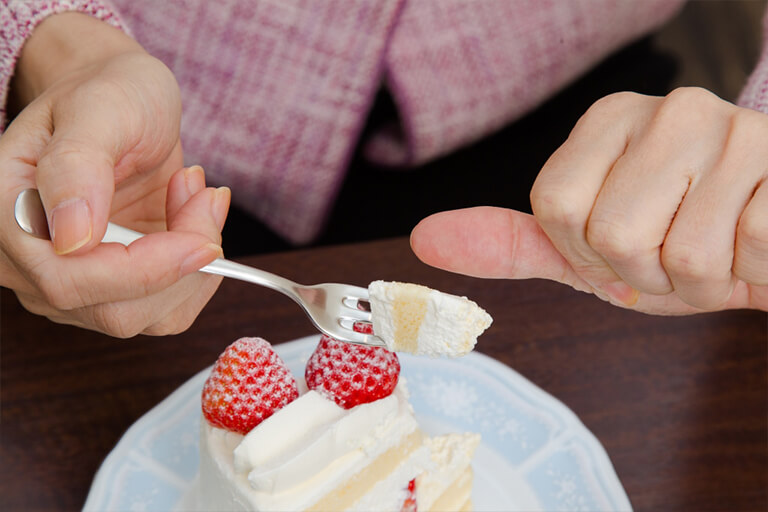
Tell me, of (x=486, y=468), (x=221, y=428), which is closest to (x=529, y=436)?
(x=486, y=468)

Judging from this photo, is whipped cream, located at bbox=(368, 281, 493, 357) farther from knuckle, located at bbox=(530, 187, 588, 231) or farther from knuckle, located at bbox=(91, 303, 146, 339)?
knuckle, located at bbox=(91, 303, 146, 339)

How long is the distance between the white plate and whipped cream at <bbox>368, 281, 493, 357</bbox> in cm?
33

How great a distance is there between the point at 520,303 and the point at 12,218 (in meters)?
0.75

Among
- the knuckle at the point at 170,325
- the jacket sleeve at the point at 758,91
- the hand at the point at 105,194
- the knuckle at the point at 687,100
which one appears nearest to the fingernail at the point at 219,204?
the hand at the point at 105,194

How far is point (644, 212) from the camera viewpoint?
67 cm

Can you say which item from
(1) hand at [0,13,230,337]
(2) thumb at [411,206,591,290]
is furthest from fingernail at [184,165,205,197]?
(2) thumb at [411,206,591,290]

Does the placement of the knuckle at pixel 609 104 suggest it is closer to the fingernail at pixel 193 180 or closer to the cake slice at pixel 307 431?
the cake slice at pixel 307 431

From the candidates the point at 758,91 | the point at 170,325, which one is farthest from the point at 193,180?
the point at 758,91

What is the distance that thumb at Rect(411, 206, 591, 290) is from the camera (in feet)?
2.43

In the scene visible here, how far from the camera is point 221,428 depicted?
0.88m

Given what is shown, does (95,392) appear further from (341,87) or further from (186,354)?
(341,87)

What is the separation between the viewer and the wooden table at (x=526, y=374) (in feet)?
3.29

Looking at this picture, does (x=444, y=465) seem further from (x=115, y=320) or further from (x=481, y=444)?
(x=115, y=320)

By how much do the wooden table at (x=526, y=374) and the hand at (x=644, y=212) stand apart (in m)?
0.36
